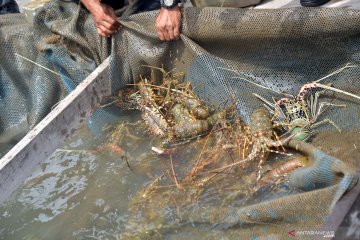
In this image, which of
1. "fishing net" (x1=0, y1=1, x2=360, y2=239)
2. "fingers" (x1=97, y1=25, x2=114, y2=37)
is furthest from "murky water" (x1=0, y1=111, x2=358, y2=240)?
"fingers" (x1=97, y1=25, x2=114, y2=37)

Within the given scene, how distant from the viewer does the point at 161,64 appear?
3.86 m

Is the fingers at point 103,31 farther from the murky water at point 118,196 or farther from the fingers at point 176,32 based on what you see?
the murky water at point 118,196

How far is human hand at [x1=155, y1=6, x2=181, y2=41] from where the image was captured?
3.50 m

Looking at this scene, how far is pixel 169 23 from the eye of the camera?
3506 mm

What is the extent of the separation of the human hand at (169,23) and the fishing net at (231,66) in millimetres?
68

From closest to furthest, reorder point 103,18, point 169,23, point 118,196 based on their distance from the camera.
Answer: point 118,196 < point 169,23 < point 103,18

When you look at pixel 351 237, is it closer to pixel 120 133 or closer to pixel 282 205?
pixel 282 205

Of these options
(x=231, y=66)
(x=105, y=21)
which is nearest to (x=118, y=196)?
(x=231, y=66)

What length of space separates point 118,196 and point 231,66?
1347mm

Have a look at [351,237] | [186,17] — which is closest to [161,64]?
[186,17]

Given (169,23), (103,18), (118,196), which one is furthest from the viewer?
(103,18)

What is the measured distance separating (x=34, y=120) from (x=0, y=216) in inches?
39.7

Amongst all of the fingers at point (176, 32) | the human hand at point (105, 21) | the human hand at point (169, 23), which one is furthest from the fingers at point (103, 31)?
the fingers at point (176, 32)

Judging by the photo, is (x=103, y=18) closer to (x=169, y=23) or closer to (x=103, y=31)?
(x=103, y=31)
